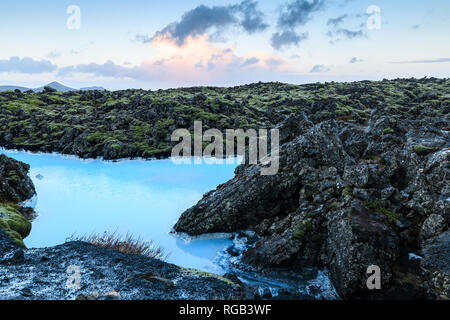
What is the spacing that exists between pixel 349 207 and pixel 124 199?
28.2 meters

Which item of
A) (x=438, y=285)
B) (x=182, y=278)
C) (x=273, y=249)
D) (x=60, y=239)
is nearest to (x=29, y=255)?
(x=60, y=239)

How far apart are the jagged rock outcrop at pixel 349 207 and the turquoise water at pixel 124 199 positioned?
2.63 meters

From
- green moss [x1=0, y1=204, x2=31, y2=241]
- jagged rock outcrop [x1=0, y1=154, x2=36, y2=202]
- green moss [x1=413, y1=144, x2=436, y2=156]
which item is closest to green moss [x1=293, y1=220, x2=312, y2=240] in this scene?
green moss [x1=413, y1=144, x2=436, y2=156]

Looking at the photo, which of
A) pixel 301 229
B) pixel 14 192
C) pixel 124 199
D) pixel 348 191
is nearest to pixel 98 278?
pixel 301 229

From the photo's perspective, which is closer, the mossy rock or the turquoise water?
the mossy rock

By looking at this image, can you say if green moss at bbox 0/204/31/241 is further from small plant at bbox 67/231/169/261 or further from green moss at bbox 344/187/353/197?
green moss at bbox 344/187/353/197

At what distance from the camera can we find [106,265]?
16172mm

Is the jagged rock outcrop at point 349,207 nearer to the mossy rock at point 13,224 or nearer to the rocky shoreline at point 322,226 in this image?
the rocky shoreline at point 322,226

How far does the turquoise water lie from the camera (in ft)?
75.0

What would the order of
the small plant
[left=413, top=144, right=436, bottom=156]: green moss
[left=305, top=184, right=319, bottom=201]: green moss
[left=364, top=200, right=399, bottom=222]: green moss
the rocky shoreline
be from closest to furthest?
1. the rocky shoreline
2. [left=364, top=200, right=399, bottom=222]: green moss
3. [left=413, top=144, right=436, bottom=156]: green moss
4. the small plant
5. [left=305, top=184, right=319, bottom=201]: green moss

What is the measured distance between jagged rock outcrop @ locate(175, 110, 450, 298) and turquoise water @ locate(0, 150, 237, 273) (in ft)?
8.64

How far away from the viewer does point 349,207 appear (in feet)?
55.2

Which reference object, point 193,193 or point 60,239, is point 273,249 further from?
point 193,193

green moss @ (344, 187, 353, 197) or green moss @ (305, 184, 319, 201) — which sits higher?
green moss @ (344, 187, 353, 197)
